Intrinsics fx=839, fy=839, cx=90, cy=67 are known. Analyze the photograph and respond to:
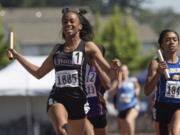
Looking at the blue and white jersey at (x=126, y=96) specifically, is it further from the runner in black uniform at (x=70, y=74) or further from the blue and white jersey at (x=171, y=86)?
the runner in black uniform at (x=70, y=74)

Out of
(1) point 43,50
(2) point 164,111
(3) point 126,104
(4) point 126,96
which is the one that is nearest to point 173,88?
(2) point 164,111

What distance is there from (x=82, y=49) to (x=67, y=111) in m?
0.77

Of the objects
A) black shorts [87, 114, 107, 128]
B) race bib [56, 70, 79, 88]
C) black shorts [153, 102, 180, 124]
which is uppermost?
race bib [56, 70, 79, 88]

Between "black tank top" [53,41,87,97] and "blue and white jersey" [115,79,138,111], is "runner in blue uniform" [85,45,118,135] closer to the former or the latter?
"black tank top" [53,41,87,97]

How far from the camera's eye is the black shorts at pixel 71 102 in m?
9.66

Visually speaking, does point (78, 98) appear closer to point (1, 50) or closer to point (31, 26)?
point (1, 50)

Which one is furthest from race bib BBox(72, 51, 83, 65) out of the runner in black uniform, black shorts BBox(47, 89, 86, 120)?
black shorts BBox(47, 89, 86, 120)

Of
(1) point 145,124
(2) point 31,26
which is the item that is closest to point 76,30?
(1) point 145,124

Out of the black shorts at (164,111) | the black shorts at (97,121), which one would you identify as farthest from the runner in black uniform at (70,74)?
the black shorts at (97,121)

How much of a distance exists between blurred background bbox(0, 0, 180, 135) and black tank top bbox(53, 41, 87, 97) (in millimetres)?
771

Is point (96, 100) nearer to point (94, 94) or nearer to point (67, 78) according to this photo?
point (94, 94)

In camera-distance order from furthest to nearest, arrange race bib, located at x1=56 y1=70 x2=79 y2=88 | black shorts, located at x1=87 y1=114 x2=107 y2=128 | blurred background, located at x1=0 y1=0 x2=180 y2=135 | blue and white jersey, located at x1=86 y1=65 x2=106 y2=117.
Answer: blurred background, located at x1=0 y1=0 x2=180 y2=135 < black shorts, located at x1=87 y1=114 x2=107 y2=128 < blue and white jersey, located at x1=86 y1=65 x2=106 y2=117 < race bib, located at x1=56 y1=70 x2=79 y2=88

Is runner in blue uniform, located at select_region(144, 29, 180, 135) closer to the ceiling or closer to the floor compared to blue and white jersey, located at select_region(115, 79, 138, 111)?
closer to the ceiling

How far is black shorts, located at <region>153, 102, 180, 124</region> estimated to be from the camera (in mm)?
10406
